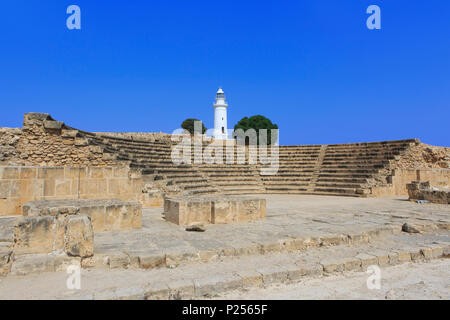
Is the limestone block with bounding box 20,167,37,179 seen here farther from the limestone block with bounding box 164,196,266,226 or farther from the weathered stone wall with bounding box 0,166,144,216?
the limestone block with bounding box 164,196,266,226

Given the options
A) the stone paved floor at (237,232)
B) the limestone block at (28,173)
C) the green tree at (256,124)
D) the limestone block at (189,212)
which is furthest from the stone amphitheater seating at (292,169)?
the green tree at (256,124)

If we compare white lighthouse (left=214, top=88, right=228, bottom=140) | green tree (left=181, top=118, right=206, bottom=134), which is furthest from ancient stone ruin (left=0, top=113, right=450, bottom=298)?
white lighthouse (left=214, top=88, right=228, bottom=140)

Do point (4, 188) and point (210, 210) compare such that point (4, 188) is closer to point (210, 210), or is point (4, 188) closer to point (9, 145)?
point (9, 145)

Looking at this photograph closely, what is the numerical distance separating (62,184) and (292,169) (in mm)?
12425

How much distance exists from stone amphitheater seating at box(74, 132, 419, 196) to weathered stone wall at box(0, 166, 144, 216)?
9.16 ft

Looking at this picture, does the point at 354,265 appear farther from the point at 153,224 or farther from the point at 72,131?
the point at 72,131

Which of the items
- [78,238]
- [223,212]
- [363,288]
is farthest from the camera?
[223,212]

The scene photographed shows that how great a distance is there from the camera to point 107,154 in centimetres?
966

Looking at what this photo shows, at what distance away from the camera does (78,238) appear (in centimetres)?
366

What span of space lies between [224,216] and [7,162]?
20.3 feet

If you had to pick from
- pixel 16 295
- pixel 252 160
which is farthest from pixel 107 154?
pixel 252 160

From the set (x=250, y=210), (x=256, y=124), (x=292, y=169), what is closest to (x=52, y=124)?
(x=250, y=210)

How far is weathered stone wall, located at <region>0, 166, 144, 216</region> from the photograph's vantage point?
6.70 meters

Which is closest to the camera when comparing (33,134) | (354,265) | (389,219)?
(354,265)
